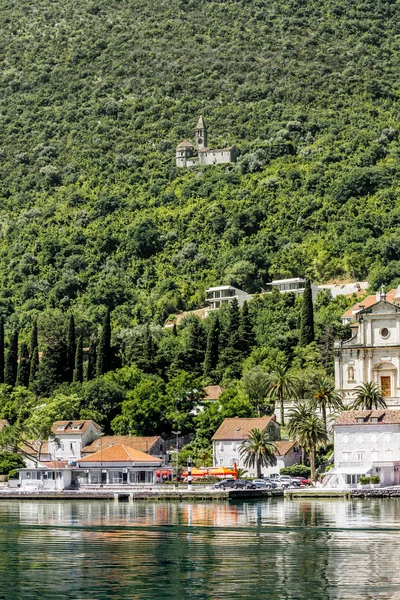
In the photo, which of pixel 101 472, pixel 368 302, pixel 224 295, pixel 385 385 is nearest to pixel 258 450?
pixel 101 472

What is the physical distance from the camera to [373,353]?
4786 inches

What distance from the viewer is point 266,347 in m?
133

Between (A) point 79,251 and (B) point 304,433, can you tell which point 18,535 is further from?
(A) point 79,251

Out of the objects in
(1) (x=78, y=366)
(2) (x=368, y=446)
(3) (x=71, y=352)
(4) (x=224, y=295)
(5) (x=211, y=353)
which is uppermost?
(4) (x=224, y=295)

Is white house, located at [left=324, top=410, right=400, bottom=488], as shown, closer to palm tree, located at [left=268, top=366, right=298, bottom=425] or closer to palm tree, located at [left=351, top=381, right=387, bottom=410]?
palm tree, located at [left=351, top=381, right=387, bottom=410]

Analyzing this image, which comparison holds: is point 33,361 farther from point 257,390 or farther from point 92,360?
point 257,390

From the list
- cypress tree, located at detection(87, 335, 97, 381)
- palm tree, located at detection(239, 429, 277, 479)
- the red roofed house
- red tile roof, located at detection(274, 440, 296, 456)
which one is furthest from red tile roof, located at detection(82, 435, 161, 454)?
cypress tree, located at detection(87, 335, 97, 381)

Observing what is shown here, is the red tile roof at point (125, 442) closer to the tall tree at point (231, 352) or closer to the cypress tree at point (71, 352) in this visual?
the tall tree at point (231, 352)

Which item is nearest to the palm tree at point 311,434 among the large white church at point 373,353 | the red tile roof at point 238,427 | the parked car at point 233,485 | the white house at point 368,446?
the white house at point 368,446

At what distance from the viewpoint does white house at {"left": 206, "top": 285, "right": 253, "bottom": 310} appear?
547 feet

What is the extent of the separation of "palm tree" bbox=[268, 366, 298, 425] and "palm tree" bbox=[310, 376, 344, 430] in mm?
2169

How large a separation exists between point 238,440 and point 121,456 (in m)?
9.04

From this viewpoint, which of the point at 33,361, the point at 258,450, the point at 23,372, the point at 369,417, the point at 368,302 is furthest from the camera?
the point at 33,361

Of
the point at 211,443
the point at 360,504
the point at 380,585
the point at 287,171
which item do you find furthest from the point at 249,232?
the point at 380,585
